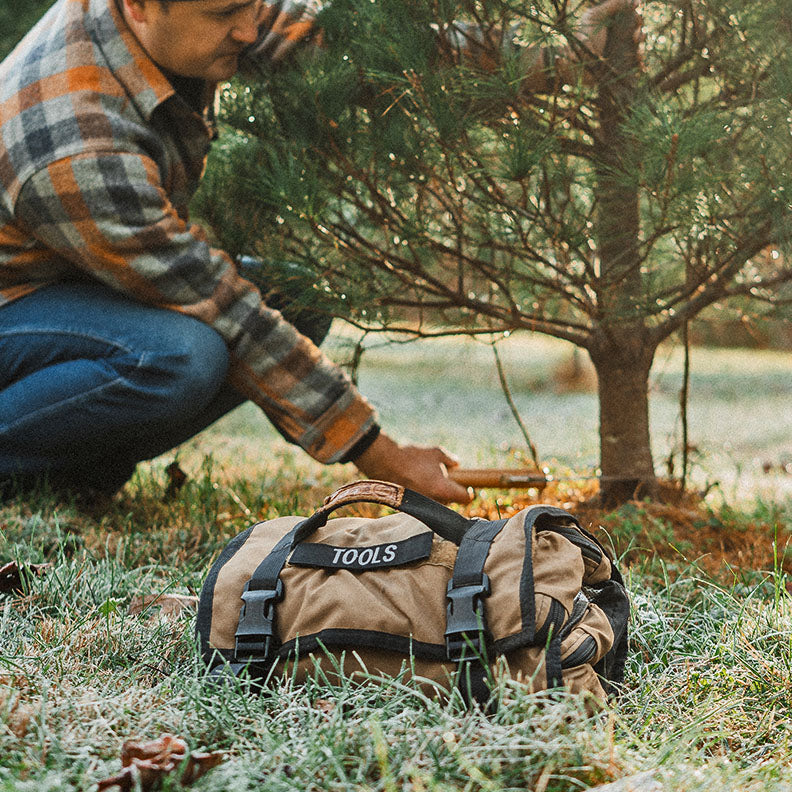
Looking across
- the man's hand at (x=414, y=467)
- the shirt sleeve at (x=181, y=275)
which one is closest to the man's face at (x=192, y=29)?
the shirt sleeve at (x=181, y=275)

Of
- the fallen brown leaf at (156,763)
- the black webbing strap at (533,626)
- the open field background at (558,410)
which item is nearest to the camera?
the fallen brown leaf at (156,763)

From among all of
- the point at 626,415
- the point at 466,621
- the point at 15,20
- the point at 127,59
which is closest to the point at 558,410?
the point at 626,415

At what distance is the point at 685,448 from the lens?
1.99 metres

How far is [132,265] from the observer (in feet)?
5.59

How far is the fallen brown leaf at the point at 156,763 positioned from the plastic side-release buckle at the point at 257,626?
0.17 metres

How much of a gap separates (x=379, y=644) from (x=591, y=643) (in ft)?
0.83

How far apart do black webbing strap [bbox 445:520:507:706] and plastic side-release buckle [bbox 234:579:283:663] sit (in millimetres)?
229

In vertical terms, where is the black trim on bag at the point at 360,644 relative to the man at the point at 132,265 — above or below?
below

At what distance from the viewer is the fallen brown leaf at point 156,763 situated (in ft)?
2.46

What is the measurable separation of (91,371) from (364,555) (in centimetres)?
102

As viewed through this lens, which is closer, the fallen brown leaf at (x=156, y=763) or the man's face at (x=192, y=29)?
the fallen brown leaf at (x=156, y=763)

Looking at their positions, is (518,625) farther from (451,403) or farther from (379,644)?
(451,403)

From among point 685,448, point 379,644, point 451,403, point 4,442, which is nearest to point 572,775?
point 379,644

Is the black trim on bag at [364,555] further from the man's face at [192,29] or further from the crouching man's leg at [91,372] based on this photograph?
the man's face at [192,29]
